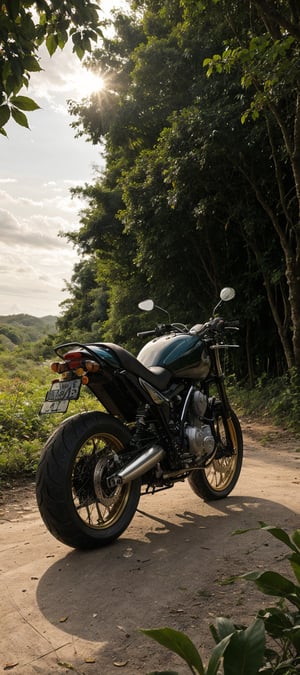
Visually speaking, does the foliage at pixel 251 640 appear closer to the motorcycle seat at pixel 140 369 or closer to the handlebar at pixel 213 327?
the motorcycle seat at pixel 140 369

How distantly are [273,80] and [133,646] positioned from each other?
19.7 ft

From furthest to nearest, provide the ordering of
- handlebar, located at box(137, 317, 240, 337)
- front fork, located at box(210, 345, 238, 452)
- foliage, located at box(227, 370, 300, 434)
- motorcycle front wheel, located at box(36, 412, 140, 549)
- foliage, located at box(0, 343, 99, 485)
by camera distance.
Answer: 1. foliage, located at box(227, 370, 300, 434)
2. foliage, located at box(0, 343, 99, 485)
3. front fork, located at box(210, 345, 238, 452)
4. handlebar, located at box(137, 317, 240, 337)
5. motorcycle front wheel, located at box(36, 412, 140, 549)

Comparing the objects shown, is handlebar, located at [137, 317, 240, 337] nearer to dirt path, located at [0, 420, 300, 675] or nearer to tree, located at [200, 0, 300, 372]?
dirt path, located at [0, 420, 300, 675]

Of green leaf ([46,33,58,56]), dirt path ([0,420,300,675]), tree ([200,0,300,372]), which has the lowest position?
dirt path ([0,420,300,675])

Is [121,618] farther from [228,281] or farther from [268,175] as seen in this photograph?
[228,281]

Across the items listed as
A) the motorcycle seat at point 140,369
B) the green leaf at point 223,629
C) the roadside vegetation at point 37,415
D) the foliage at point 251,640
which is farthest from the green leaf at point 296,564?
the roadside vegetation at point 37,415

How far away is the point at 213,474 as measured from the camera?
4.18 m

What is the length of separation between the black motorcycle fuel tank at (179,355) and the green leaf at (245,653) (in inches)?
102

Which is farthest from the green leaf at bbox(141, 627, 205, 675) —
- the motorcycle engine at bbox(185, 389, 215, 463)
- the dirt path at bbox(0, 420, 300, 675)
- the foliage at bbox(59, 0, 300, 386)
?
the foliage at bbox(59, 0, 300, 386)

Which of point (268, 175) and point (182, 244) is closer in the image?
point (268, 175)

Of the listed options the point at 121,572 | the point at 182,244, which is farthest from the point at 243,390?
the point at 121,572

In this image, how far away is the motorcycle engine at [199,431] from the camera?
3.60 m

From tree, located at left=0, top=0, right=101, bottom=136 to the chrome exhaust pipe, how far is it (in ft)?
5.79

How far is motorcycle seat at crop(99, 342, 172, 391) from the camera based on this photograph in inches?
128
